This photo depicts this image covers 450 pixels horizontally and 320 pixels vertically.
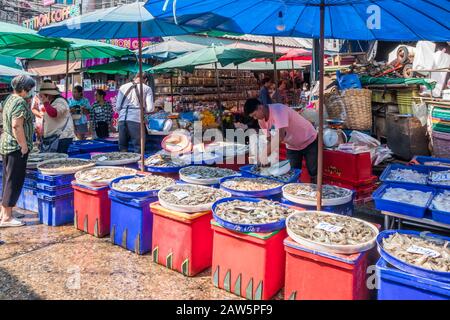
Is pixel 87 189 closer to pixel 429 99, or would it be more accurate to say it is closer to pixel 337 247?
pixel 337 247

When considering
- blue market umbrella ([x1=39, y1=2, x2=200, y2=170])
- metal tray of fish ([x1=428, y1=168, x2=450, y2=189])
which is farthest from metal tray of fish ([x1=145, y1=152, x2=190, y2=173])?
metal tray of fish ([x1=428, y1=168, x2=450, y2=189])

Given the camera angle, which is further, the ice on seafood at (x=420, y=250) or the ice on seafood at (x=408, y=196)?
the ice on seafood at (x=408, y=196)

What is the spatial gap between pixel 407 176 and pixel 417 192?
2.40 feet

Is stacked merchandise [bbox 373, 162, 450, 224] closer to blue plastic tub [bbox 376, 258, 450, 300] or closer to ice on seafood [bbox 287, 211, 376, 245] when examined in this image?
ice on seafood [bbox 287, 211, 376, 245]

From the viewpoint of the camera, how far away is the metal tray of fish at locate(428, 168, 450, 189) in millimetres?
3789

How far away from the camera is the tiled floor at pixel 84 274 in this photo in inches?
127

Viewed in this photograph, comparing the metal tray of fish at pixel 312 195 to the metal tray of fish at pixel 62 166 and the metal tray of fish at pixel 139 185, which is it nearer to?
the metal tray of fish at pixel 139 185

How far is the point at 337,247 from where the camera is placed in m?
2.58

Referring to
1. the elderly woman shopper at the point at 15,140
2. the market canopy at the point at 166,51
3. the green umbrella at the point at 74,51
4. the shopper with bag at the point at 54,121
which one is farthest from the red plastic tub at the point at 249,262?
the market canopy at the point at 166,51

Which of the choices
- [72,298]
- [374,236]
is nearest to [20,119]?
[72,298]

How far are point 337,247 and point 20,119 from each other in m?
3.98

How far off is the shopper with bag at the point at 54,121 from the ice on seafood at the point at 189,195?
2.98 metres

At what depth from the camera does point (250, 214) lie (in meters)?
3.25

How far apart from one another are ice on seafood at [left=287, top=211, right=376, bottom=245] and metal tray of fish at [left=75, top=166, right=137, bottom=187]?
2.44 metres
